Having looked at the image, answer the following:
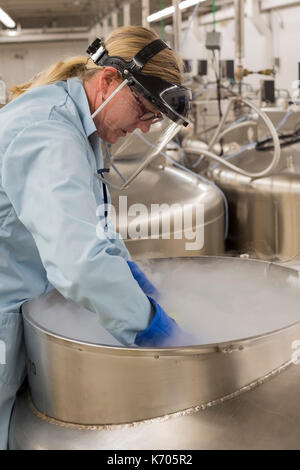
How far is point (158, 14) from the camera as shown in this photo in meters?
2.94

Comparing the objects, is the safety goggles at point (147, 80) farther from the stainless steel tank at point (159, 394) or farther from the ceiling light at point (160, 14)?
the ceiling light at point (160, 14)

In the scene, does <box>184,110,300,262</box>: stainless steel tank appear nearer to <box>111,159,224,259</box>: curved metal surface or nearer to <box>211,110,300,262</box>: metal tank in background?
<box>211,110,300,262</box>: metal tank in background

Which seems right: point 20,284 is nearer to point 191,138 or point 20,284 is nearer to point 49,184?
point 49,184

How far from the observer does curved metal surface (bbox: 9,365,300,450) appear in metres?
0.74

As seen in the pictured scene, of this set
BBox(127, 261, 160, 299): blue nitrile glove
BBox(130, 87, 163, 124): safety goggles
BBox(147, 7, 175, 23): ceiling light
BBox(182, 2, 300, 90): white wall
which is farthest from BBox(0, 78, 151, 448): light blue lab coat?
BBox(182, 2, 300, 90): white wall

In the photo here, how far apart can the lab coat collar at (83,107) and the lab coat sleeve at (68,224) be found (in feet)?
0.42

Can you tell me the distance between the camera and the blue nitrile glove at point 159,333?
827 mm

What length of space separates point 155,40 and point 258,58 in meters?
7.37

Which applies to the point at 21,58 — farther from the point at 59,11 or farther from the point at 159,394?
the point at 159,394

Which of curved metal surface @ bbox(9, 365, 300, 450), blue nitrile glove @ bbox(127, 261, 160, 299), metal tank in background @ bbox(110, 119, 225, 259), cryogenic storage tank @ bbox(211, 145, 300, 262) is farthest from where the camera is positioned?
cryogenic storage tank @ bbox(211, 145, 300, 262)

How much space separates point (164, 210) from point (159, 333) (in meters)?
1.12

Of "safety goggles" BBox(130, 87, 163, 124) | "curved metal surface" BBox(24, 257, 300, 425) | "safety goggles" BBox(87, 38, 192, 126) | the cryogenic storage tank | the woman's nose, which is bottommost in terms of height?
the cryogenic storage tank

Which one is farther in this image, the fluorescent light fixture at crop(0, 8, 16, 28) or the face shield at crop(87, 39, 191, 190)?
the fluorescent light fixture at crop(0, 8, 16, 28)

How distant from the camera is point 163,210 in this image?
6.32 ft
